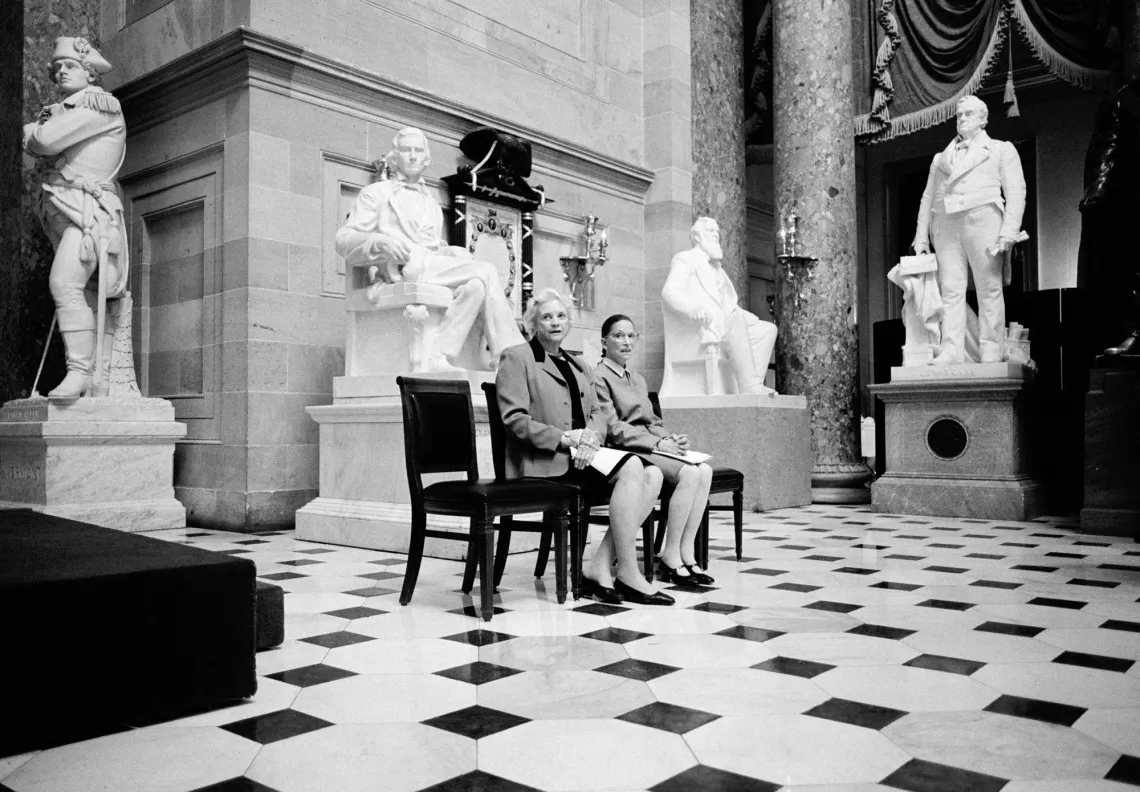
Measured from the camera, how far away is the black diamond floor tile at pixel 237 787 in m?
1.98

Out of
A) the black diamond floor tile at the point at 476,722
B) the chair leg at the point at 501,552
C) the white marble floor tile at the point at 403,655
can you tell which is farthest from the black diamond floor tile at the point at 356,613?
the black diamond floor tile at the point at 476,722

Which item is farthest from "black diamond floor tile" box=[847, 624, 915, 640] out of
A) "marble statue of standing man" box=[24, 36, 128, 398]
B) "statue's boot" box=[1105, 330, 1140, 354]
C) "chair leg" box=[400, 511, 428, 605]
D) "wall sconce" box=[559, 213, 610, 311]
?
"wall sconce" box=[559, 213, 610, 311]

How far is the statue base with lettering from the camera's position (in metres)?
7.43

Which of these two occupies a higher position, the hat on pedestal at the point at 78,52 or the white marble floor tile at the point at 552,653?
the hat on pedestal at the point at 78,52

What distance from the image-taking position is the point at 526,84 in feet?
30.8

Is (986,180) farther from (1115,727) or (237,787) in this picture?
(237,787)

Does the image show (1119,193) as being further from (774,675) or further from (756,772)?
(756,772)

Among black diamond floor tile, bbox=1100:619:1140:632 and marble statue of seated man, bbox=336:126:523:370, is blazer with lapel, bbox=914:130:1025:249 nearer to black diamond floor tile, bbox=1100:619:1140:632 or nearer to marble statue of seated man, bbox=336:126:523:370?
marble statue of seated man, bbox=336:126:523:370

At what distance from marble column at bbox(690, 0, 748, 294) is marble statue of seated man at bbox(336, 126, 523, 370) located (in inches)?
204

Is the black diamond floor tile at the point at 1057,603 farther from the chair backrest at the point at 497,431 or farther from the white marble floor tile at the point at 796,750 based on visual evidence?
the chair backrest at the point at 497,431

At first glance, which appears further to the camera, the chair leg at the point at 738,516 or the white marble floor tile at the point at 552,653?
the chair leg at the point at 738,516

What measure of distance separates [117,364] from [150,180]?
6.03 feet

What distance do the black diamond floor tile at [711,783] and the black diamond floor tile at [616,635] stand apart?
1.24 m

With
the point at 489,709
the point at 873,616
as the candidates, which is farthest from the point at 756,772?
the point at 873,616
